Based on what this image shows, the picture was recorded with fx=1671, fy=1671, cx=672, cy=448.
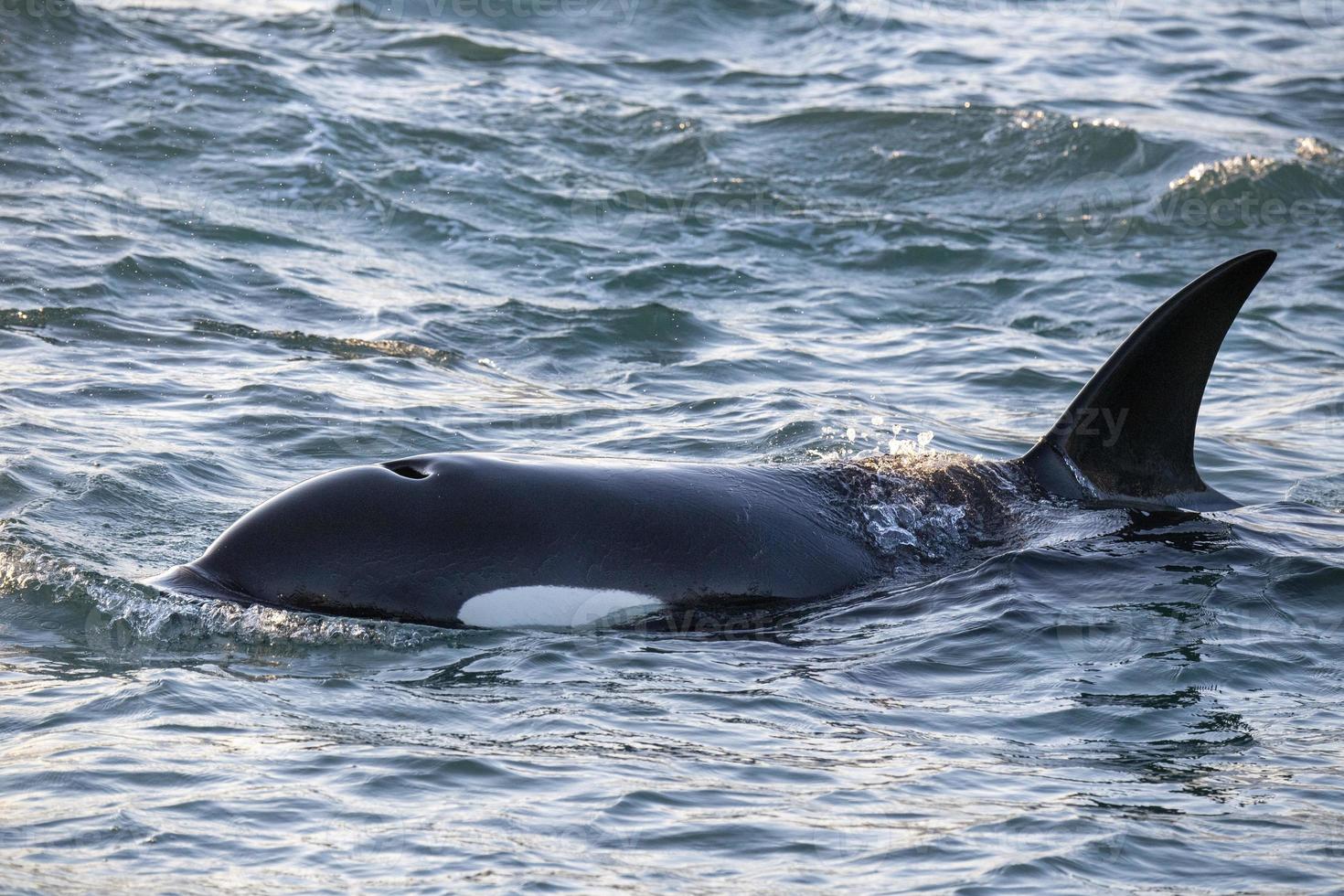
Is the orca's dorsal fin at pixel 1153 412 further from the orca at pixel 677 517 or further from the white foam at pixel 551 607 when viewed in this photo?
the white foam at pixel 551 607

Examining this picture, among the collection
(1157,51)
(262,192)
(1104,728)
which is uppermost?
(1157,51)

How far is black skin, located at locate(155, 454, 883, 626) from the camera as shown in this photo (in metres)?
6.84

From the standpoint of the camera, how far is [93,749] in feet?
19.4

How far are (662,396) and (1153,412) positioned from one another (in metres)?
4.69

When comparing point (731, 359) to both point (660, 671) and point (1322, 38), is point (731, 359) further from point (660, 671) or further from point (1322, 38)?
point (1322, 38)

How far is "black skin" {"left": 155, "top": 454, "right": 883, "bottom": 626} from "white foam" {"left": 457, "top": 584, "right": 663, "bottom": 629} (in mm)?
39

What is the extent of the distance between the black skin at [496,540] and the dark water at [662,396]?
0.19 m

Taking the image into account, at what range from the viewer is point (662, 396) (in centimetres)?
1238

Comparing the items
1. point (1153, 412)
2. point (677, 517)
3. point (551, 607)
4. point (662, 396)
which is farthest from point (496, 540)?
point (662, 396)

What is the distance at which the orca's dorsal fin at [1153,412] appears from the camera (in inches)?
318

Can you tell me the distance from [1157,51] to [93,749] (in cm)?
2247

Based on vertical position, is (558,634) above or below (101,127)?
below

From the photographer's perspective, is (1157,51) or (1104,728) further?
(1157,51)

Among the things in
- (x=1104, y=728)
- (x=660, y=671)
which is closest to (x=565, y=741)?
(x=660, y=671)
